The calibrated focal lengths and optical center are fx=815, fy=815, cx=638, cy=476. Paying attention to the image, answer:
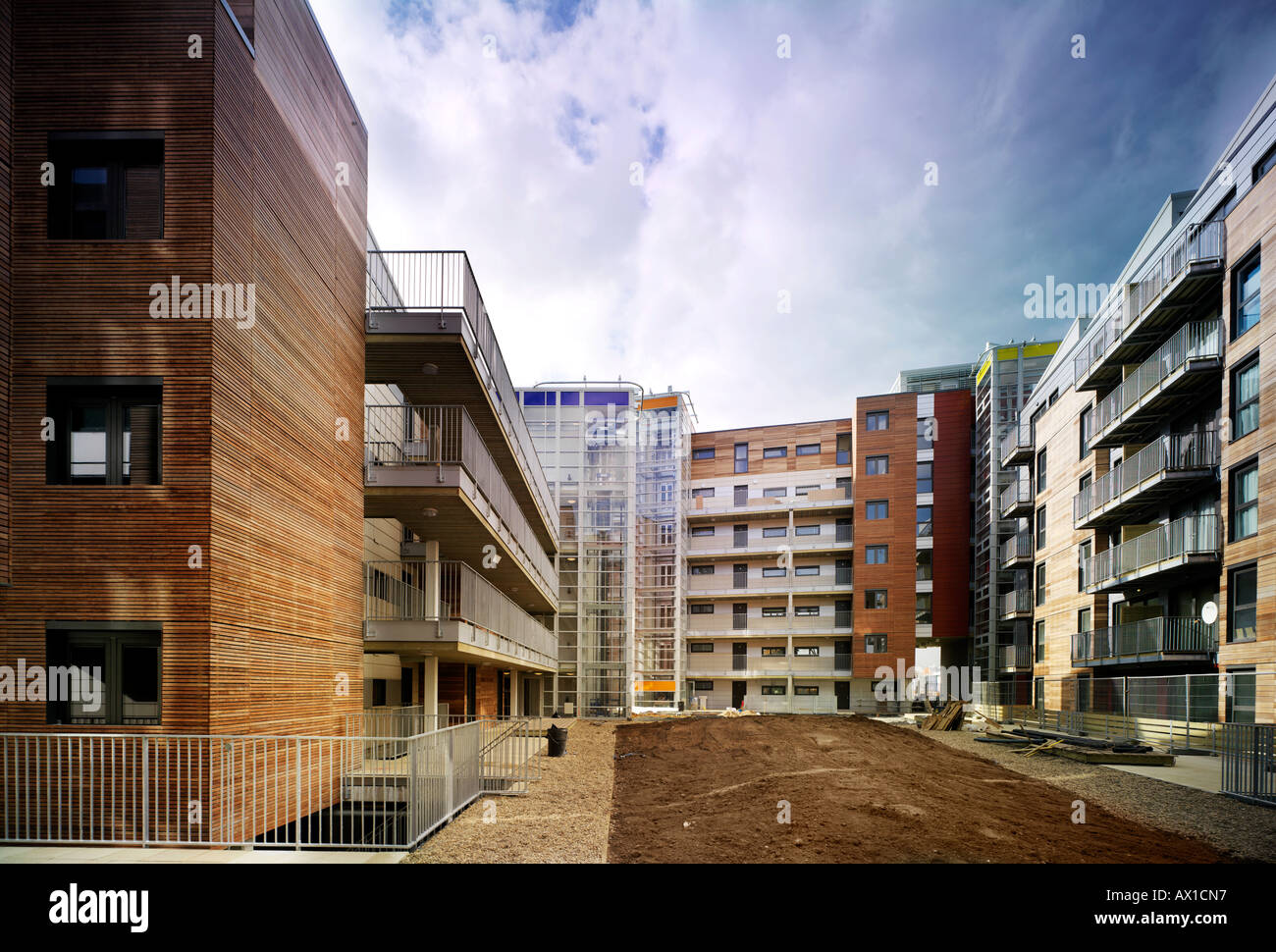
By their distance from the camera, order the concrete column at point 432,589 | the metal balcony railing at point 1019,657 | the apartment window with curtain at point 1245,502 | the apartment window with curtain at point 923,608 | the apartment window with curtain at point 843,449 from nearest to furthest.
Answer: the concrete column at point 432,589, the apartment window with curtain at point 1245,502, the metal balcony railing at point 1019,657, the apartment window with curtain at point 923,608, the apartment window with curtain at point 843,449

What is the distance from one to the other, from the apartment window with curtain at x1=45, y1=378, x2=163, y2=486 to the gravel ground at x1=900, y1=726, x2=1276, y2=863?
553 inches

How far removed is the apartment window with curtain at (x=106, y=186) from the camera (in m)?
9.86

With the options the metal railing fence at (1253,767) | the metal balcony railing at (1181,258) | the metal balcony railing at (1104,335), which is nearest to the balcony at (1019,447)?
the metal balcony railing at (1104,335)

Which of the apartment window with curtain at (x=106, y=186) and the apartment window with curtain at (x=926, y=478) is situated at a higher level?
the apartment window with curtain at (x=106, y=186)

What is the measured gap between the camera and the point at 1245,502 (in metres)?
19.7

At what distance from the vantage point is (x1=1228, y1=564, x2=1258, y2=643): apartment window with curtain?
61.7 feet

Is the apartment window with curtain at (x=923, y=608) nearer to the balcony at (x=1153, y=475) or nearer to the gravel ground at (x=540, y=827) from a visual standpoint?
the balcony at (x=1153, y=475)

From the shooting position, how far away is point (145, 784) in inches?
334

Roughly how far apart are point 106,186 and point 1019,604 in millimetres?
38143

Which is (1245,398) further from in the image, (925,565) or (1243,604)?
(925,565)

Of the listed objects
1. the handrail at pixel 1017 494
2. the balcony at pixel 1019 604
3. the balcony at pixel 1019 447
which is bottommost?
the balcony at pixel 1019 604

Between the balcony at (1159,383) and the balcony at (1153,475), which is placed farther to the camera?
the balcony at (1153,475)

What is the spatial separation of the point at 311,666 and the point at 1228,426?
21.8 metres

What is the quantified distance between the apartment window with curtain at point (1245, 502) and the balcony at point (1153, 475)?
2.11m
